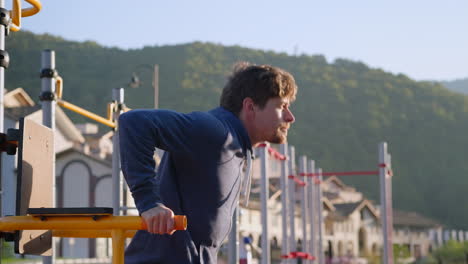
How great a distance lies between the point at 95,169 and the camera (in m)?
33.9

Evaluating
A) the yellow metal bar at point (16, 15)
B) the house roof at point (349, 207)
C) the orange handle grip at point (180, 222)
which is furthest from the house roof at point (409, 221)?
the orange handle grip at point (180, 222)

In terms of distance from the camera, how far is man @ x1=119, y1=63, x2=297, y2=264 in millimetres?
2490

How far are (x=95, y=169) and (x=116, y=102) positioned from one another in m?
27.3

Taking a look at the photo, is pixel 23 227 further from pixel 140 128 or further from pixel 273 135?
pixel 273 135

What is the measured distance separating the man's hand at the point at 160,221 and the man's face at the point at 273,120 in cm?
66

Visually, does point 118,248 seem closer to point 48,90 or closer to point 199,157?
point 199,157

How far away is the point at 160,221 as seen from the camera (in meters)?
2.28

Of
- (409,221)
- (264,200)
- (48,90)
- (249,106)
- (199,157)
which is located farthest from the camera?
(409,221)

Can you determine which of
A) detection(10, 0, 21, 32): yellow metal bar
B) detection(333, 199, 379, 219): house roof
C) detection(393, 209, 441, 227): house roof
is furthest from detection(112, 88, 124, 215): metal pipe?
detection(393, 209, 441, 227): house roof

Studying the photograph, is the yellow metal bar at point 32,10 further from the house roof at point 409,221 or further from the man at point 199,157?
the house roof at point 409,221

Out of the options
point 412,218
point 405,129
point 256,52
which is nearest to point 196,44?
point 256,52

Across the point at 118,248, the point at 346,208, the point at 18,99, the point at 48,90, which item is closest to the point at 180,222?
the point at 118,248

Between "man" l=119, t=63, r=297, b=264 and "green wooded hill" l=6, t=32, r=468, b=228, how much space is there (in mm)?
77312

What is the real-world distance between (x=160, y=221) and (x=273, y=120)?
0.72 metres
